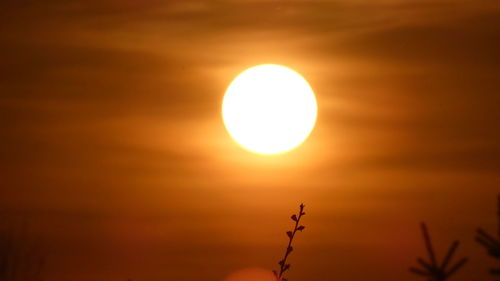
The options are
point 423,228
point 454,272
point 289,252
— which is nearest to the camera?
point 423,228

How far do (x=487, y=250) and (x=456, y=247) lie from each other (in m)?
0.58

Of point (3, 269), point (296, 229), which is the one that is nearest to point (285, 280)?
point (296, 229)

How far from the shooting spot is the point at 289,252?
391 inches

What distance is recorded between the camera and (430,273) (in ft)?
22.1

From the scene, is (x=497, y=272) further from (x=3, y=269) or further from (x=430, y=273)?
(x=3, y=269)

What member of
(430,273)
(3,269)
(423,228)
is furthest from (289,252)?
(3,269)

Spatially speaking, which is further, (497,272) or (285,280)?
(285,280)

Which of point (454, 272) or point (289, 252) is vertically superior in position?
point (289, 252)

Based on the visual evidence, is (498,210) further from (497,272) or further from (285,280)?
(285,280)

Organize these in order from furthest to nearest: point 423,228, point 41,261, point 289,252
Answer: point 41,261 < point 289,252 < point 423,228

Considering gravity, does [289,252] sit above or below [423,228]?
above

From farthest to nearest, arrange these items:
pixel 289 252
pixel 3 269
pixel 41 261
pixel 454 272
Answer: pixel 3 269 < pixel 41 261 < pixel 289 252 < pixel 454 272

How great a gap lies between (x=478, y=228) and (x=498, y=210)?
316mm

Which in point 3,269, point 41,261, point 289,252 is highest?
point 3,269
